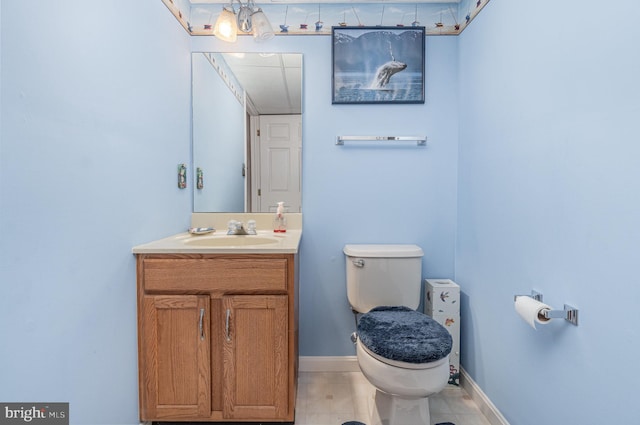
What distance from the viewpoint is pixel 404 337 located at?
1.16 metres

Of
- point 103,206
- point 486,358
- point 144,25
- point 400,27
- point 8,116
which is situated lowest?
point 486,358

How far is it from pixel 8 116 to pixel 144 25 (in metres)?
0.80

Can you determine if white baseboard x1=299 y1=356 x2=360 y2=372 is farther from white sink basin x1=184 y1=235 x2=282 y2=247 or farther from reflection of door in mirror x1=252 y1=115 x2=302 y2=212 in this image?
reflection of door in mirror x1=252 y1=115 x2=302 y2=212

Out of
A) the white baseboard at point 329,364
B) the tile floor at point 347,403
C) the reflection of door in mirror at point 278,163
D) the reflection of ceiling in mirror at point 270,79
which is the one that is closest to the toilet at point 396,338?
the tile floor at point 347,403

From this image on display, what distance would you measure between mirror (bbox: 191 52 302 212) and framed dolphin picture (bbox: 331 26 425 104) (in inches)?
10.4

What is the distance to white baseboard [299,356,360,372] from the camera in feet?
5.88

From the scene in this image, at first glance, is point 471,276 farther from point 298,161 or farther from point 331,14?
point 331,14

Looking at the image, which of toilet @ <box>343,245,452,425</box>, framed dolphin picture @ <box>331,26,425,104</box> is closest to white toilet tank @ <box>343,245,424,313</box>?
toilet @ <box>343,245,452,425</box>

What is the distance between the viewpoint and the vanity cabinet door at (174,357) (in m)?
1.21

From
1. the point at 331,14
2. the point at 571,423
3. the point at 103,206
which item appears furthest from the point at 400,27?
the point at 571,423

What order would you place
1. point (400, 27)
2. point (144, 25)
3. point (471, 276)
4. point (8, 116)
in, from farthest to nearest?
1. point (400, 27)
2. point (471, 276)
3. point (144, 25)
4. point (8, 116)

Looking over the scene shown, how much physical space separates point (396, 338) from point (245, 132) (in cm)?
140

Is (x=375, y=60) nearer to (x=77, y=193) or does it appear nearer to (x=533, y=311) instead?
(x=533, y=311)

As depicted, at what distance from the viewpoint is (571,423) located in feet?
2.98
